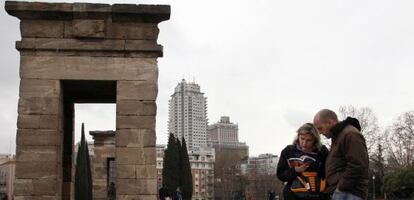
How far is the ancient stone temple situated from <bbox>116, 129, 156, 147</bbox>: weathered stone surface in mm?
17

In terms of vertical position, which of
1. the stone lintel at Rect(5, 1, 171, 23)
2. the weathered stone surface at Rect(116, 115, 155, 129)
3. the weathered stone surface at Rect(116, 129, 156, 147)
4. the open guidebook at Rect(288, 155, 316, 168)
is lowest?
the open guidebook at Rect(288, 155, 316, 168)

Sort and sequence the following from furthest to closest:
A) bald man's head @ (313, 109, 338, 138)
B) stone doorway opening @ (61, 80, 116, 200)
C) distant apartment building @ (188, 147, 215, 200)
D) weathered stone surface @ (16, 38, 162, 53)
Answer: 1. distant apartment building @ (188, 147, 215, 200)
2. stone doorway opening @ (61, 80, 116, 200)
3. weathered stone surface @ (16, 38, 162, 53)
4. bald man's head @ (313, 109, 338, 138)

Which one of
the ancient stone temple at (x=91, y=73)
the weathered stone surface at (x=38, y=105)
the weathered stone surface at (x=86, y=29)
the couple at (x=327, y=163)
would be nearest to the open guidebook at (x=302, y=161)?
the couple at (x=327, y=163)

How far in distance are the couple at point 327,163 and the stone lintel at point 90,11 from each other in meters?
5.02

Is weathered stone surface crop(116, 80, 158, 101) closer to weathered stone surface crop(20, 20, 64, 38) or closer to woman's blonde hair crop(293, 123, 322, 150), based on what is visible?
weathered stone surface crop(20, 20, 64, 38)

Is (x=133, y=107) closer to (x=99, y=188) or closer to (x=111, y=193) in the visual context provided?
(x=111, y=193)

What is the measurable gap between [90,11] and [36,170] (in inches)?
123

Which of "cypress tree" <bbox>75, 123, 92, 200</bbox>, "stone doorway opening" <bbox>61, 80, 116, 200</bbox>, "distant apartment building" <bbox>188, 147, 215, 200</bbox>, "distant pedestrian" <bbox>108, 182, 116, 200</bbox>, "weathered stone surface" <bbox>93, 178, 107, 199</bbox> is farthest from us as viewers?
"distant apartment building" <bbox>188, 147, 215, 200</bbox>

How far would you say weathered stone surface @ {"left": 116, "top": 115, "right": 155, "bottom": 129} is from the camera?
10.5m

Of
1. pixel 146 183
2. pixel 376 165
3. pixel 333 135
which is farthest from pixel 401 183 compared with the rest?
pixel 333 135

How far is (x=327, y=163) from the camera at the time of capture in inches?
233

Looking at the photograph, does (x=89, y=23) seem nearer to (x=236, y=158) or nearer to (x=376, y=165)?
(x=376, y=165)

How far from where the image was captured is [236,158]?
4432 inches

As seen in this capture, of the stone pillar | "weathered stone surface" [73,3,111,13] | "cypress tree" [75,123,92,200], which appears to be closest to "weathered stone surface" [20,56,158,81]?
"weathered stone surface" [73,3,111,13]
